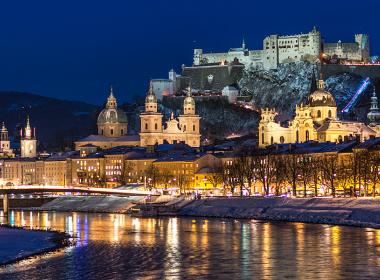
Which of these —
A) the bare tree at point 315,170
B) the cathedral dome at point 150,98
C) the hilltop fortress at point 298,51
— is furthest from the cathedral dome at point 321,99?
the bare tree at point 315,170

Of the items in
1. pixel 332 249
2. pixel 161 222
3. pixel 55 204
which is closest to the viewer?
pixel 332 249

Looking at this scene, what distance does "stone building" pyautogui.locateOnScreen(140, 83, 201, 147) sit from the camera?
5399 inches

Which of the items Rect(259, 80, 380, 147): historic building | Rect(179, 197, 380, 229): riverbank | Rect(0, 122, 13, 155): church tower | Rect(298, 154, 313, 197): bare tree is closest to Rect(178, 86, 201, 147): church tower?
Rect(259, 80, 380, 147): historic building

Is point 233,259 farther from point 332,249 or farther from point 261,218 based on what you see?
point 261,218

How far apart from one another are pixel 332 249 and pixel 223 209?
1189 inches

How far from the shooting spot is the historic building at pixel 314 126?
114 metres

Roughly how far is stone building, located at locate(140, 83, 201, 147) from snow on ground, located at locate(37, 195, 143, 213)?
38288 mm

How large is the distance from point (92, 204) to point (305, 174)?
1847cm

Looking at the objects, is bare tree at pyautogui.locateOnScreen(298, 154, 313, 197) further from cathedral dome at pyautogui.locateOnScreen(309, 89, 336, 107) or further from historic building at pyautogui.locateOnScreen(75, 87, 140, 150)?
historic building at pyautogui.locateOnScreen(75, 87, 140, 150)

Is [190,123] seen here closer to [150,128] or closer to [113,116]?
[150,128]

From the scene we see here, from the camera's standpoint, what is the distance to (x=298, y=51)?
139m

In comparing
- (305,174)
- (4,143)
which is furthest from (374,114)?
(4,143)

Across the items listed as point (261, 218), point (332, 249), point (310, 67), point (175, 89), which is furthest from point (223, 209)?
point (175, 89)

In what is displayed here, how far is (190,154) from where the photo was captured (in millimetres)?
114000
